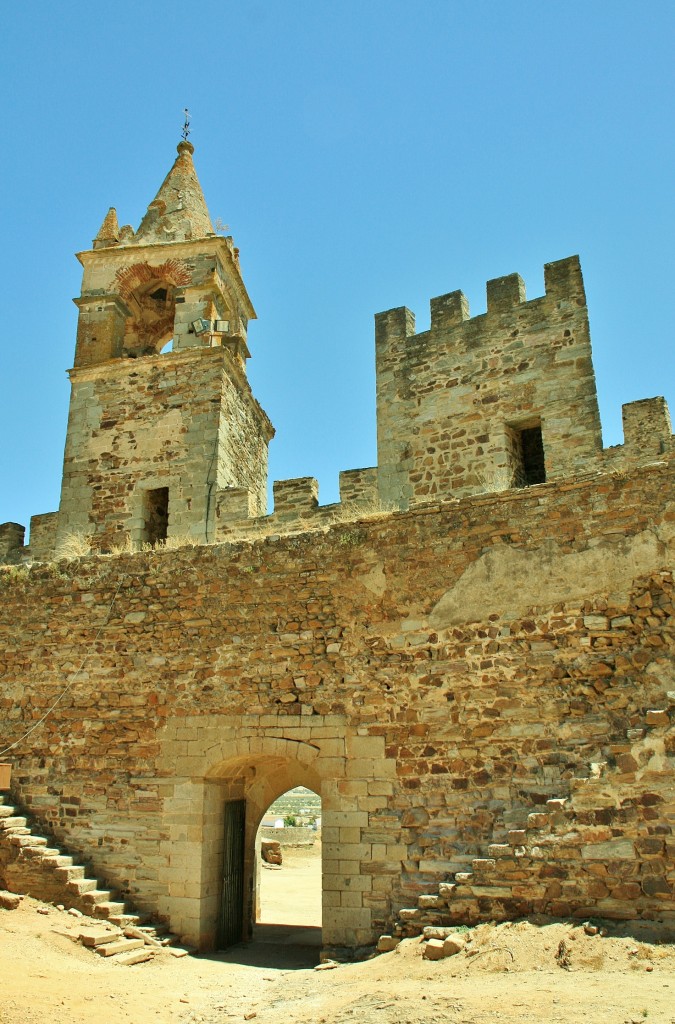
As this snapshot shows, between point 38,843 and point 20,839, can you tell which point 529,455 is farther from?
point 20,839

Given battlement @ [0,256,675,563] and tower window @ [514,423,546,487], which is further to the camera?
tower window @ [514,423,546,487]

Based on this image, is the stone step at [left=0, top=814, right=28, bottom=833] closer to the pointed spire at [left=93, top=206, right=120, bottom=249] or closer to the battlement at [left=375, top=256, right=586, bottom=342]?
the battlement at [left=375, top=256, right=586, bottom=342]

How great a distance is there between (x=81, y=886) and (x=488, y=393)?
8.40 meters

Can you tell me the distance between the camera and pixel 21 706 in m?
9.87

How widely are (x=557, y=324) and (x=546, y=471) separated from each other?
230cm

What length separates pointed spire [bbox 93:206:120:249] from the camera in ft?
53.9

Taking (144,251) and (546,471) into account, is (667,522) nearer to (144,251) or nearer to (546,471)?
(546,471)

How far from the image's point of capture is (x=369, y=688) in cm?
824

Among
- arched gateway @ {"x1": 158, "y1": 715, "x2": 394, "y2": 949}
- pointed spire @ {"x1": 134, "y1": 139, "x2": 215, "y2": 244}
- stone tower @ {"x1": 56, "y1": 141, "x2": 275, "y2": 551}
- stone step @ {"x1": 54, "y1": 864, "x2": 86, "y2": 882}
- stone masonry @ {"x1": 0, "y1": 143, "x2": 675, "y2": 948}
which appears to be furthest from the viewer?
pointed spire @ {"x1": 134, "y1": 139, "x2": 215, "y2": 244}

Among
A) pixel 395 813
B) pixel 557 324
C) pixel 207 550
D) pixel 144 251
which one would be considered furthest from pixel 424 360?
pixel 395 813

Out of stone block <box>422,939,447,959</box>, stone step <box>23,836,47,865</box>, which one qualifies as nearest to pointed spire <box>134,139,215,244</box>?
stone step <box>23,836,47,865</box>

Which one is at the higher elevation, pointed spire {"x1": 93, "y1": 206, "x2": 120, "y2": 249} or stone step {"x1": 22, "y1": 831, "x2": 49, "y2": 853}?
pointed spire {"x1": 93, "y1": 206, "x2": 120, "y2": 249}

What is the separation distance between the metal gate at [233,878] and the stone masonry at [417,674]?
244 millimetres

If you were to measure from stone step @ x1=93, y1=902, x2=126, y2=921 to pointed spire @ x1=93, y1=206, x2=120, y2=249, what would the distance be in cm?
1234
